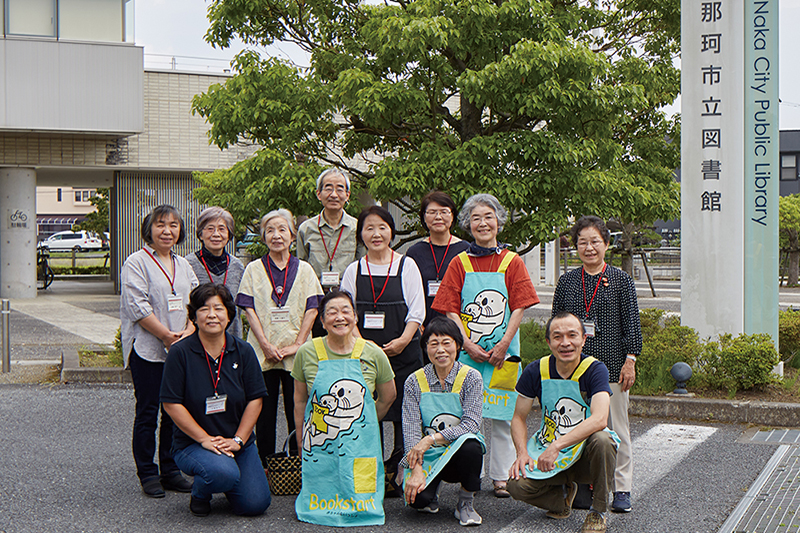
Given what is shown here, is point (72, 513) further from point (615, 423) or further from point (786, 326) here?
point (786, 326)

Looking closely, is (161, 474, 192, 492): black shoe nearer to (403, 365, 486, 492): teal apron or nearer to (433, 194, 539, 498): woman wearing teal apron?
(403, 365, 486, 492): teal apron

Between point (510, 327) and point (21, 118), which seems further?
point (21, 118)

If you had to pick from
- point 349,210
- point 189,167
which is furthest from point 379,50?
point 189,167

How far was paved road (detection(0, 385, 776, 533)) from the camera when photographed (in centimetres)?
428

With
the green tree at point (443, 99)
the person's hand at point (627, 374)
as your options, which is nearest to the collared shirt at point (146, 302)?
the person's hand at point (627, 374)

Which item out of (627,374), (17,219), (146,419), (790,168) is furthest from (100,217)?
(790,168)

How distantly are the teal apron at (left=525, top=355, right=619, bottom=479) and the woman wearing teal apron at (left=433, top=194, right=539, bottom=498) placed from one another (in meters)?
0.46

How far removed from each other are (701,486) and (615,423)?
91 cm

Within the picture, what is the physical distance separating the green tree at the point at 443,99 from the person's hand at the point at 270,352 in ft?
12.3

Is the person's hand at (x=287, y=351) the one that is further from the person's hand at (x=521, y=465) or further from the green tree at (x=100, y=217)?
the green tree at (x=100, y=217)

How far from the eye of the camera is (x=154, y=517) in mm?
4414

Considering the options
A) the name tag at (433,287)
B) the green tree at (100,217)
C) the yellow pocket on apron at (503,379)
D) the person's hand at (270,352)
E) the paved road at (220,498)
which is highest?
the green tree at (100,217)

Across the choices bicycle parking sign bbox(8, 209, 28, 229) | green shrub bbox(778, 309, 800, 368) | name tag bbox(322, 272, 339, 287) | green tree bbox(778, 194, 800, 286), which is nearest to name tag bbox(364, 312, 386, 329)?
name tag bbox(322, 272, 339, 287)

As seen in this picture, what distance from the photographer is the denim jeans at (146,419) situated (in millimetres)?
4875
